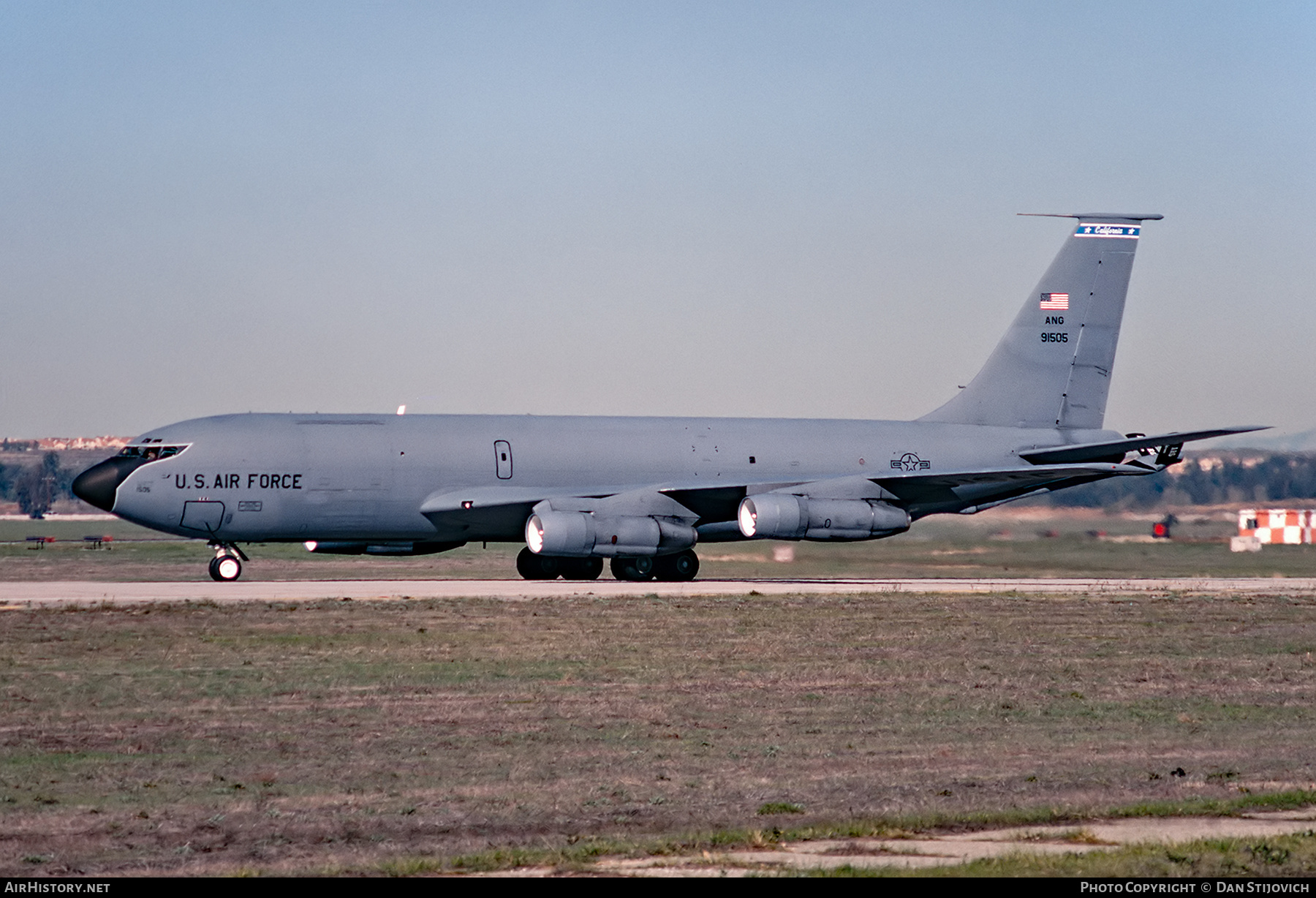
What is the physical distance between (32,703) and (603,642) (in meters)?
9.19

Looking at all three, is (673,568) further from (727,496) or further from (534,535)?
(534,535)

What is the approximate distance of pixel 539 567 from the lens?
41.8 meters

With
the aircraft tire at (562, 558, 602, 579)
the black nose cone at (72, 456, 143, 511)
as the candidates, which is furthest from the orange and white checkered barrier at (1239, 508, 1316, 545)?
the black nose cone at (72, 456, 143, 511)

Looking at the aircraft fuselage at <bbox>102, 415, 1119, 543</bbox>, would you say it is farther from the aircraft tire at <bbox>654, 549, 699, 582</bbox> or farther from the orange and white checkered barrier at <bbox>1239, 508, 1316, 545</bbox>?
the orange and white checkered barrier at <bbox>1239, 508, 1316, 545</bbox>

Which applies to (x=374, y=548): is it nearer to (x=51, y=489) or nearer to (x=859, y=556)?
(x=859, y=556)

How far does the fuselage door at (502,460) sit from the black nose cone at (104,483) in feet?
27.3

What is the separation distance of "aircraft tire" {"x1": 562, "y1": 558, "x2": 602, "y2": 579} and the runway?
0.43m

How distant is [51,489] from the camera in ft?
431

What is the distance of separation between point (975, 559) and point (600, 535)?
1244 centimetres

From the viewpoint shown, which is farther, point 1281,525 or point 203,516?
point 1281,525

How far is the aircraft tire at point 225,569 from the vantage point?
3884 cm

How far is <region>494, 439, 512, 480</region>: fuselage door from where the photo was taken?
39.8m

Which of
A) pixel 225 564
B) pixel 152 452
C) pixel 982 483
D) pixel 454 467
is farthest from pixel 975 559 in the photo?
pixel 152 452
